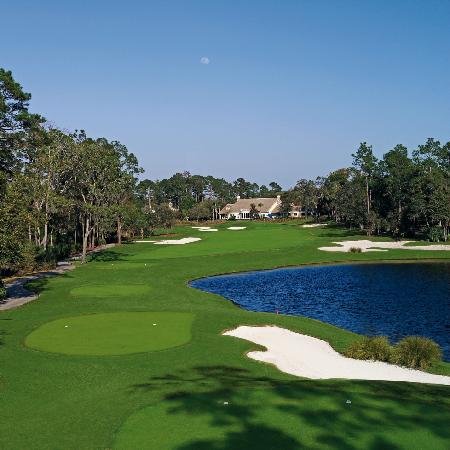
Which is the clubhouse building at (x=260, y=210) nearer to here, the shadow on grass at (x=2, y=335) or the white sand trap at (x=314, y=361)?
the white sand trap at (x=314, y=361)

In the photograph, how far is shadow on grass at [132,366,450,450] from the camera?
452 inches

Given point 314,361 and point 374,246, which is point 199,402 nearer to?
point 314,361

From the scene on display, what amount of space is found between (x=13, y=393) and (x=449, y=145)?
11177cm

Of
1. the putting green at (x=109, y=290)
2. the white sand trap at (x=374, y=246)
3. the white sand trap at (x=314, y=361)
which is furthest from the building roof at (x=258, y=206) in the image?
the white sand trap at (x=314, y=361)

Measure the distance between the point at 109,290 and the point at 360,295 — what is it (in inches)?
815

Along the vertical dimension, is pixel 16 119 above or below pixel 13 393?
above

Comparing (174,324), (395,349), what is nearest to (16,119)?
(174,324)

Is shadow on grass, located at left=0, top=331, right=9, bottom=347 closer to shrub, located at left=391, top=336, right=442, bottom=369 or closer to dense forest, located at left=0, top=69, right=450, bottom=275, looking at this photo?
dense forest, located at left=0, top=69, right=450, bottom=275

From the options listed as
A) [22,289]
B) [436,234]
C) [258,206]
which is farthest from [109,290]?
[258,206]

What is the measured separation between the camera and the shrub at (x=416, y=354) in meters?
21.6

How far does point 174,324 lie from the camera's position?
1110 inches

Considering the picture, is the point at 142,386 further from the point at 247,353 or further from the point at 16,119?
the point at 16,119

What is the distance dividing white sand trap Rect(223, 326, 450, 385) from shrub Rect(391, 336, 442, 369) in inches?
22.0

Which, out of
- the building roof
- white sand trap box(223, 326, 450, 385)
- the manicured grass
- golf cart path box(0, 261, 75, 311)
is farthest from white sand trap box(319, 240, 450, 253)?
the building roof
